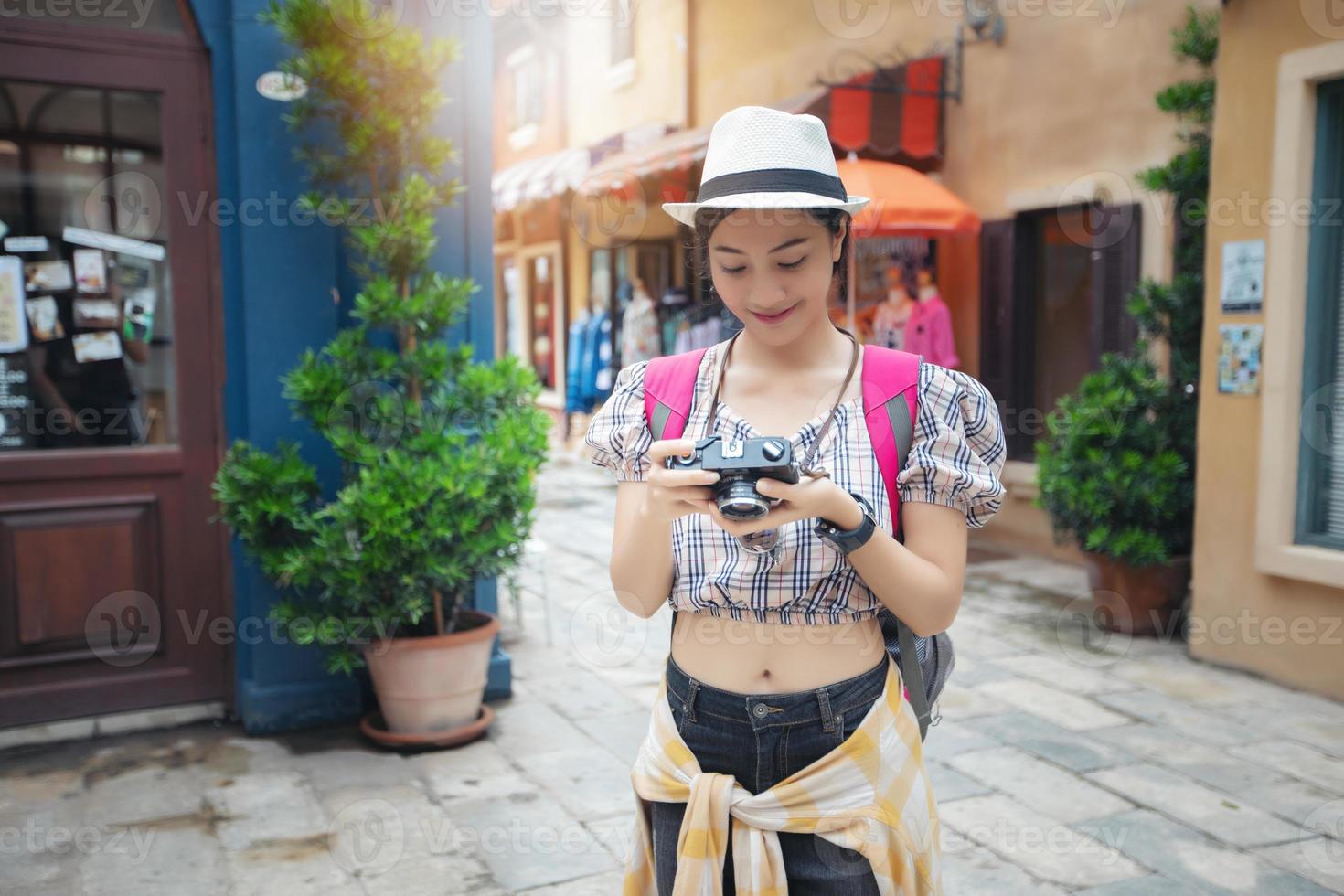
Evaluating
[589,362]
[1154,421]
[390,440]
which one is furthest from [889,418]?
[589,362]

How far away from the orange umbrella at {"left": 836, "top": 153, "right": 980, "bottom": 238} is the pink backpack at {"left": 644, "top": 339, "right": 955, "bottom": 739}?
5525 mm

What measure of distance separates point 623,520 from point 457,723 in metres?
2.85

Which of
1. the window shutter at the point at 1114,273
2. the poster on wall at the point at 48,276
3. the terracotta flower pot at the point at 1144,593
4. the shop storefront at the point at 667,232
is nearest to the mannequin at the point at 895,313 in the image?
the shop storefront at the point at 667,232

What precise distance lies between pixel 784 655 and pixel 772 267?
1.91 feet

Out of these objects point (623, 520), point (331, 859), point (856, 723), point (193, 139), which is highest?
point (193, 139)

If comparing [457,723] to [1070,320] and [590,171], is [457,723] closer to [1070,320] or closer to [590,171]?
[1070,320]

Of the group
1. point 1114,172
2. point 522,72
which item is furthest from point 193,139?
point 522,72

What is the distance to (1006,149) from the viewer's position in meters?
7.97

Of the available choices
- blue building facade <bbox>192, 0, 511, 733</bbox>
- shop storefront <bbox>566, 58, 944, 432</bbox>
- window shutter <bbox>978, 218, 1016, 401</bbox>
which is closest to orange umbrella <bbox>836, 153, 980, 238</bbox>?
window shutter <bbox>978, 218, 1016, 401</bbox>

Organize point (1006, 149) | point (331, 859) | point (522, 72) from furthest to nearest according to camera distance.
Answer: point (522, 72)
point (1006, 149)
point (331, 859)

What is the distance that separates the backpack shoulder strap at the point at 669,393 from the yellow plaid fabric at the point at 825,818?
1.74ft

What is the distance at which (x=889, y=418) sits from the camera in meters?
1.64

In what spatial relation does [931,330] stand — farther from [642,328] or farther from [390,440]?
[390,440]

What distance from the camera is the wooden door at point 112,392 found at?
166 inches
